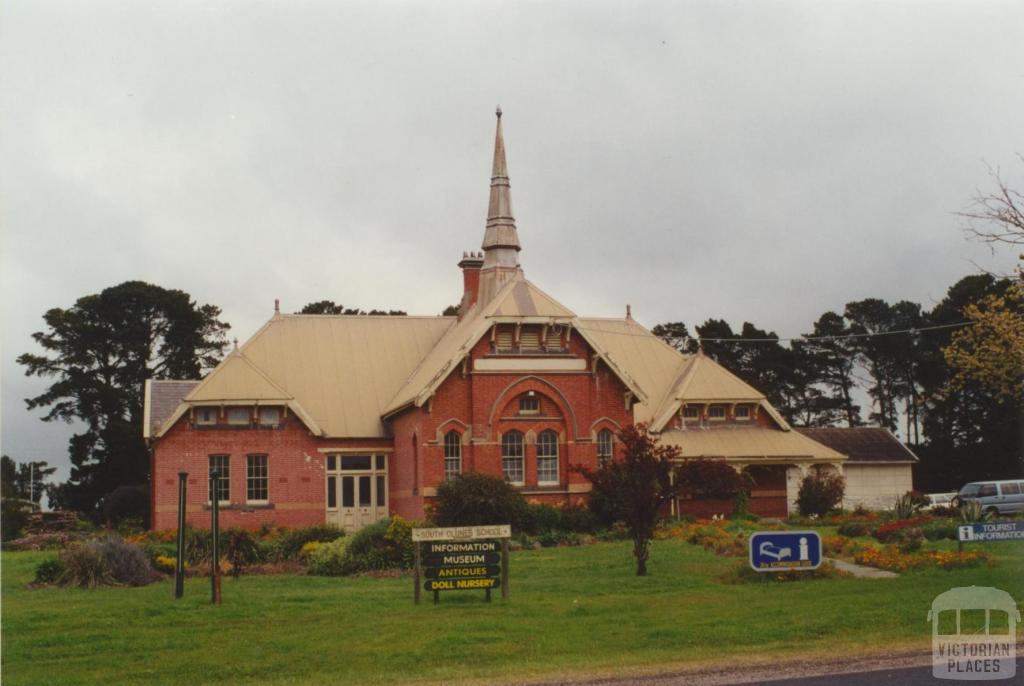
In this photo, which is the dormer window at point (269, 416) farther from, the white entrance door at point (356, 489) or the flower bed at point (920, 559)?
the flower bed at point (920, 559)

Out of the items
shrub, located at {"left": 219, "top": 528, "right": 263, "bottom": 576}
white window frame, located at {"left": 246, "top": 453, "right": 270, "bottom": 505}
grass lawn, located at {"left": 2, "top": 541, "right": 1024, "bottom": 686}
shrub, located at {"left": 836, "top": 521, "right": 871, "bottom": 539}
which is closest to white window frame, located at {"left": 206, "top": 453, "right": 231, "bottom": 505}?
white window frame, located at {"left": 246, "top": 453, "right": 270, "bottom": 505}

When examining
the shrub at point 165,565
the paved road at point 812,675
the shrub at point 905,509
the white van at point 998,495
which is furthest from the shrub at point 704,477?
the white van at point 998,495

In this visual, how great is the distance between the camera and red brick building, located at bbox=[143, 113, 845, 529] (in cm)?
3959

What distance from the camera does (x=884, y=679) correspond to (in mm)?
14844

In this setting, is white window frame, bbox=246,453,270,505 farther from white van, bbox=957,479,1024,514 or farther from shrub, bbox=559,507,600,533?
white van, bbox=957,479,1024,514

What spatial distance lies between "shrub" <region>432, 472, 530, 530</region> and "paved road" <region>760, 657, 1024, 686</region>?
20.1 metres

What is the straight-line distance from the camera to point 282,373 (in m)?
45.0

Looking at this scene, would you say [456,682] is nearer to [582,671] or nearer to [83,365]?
[582,671]

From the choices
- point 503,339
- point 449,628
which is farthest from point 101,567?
point 503,339

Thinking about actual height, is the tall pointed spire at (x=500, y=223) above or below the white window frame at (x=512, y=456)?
above

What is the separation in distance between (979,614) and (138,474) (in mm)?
52328

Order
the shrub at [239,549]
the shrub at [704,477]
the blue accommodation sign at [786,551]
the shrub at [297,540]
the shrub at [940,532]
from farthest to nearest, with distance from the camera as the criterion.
→ the shrub at [297,540]
the shrub at [940,532]
the shrub at [239,549]
the shrub at [704,477]
the blue accommodation sign at [786,551]

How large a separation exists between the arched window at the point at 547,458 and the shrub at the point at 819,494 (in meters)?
9.54

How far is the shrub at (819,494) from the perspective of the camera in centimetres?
4312
